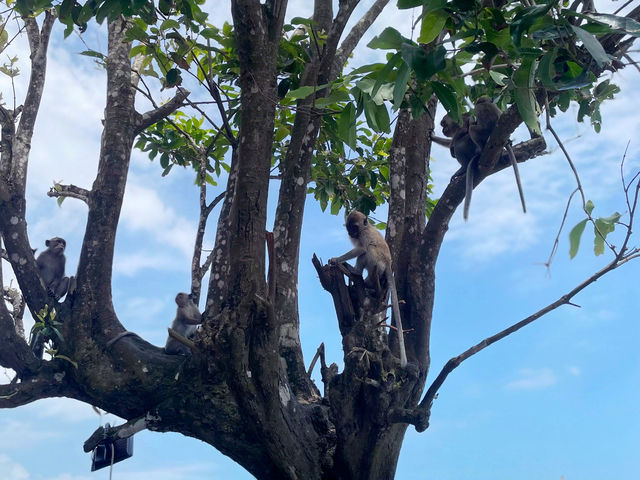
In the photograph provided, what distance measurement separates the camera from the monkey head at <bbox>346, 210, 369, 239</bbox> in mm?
7449

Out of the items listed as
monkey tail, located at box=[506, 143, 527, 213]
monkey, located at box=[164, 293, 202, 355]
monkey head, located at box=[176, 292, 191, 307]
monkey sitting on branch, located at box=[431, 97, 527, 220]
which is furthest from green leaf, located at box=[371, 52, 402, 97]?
monkey head, located at box=[176, 292, 191, 307]

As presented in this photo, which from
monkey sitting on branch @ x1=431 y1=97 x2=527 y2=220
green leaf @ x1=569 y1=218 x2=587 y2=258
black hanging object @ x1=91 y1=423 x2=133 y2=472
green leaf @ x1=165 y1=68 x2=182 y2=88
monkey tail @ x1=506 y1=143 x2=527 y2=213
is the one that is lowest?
black hanging object @ x1=91 y1=423 x2=133 y2=472

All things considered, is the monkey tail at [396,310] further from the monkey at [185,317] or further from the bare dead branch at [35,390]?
the monkey at [185,317]

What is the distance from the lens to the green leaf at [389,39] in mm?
2721

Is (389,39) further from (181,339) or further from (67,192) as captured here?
(67,192)

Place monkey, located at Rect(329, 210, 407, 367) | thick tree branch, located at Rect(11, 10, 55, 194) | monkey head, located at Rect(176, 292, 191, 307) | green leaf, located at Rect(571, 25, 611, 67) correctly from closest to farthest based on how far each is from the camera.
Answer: green leaf, located at Rect(571, 25, 611, 67) → thick tree branch, located at Rect(11, 10, 55, 194) → monkey, located at Rect(329, 210, 407, 367) → monkey head, located at Rect(176, 292, 191, 307)

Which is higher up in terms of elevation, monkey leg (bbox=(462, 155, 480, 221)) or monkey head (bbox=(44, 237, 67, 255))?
monkey head (bbox=(44, 237, 67, 255))

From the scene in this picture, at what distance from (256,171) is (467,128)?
14.5 ft

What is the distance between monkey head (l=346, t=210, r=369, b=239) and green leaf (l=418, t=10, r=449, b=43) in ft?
15.1

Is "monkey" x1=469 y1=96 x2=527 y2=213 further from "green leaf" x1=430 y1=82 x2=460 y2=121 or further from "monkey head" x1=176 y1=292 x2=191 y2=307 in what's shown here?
"green leaf" x1=430 y1=82 x2=460 y2=121

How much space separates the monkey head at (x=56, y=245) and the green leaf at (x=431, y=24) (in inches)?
351

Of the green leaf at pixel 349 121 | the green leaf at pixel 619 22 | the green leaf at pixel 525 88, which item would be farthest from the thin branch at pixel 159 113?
the green leaf at pixel 619 22

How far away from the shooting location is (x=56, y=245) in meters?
10.3

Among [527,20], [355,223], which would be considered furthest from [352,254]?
[527,20]
